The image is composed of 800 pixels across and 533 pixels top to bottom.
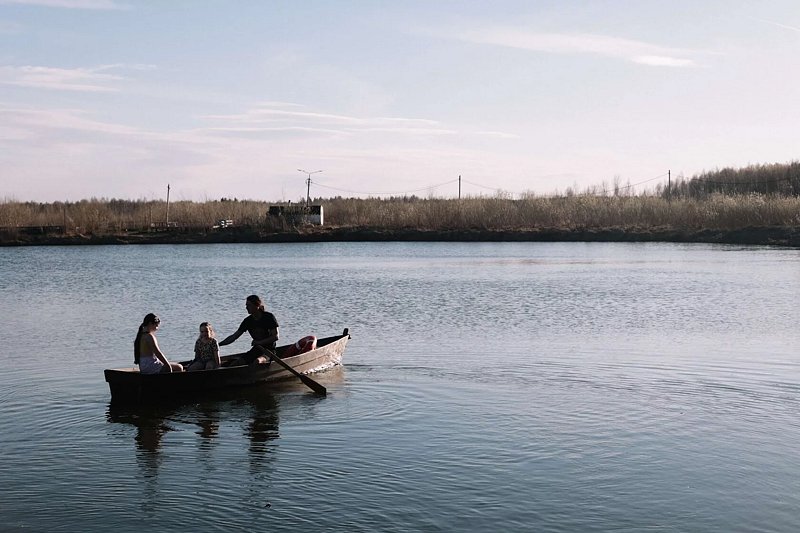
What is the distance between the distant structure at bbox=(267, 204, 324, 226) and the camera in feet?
271

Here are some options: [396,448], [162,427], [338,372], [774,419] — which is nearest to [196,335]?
[338,372]

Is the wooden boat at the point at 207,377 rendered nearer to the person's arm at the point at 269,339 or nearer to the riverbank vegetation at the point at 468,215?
the person's arm at the point at 269,339

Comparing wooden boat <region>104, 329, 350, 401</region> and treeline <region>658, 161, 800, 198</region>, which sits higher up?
treeline <region>658, 161, 800, 198</region>

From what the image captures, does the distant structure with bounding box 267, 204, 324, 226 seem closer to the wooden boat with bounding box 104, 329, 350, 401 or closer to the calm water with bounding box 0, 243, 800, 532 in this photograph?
the calm water with bounding box 0, 243, 800, 532

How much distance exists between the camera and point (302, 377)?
16891mm

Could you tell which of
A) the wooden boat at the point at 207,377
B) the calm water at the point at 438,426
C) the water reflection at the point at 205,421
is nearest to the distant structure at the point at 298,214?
the calm water at the point at 438,426

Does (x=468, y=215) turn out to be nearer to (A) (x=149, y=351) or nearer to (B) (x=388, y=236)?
(B) (x=388, y=236)

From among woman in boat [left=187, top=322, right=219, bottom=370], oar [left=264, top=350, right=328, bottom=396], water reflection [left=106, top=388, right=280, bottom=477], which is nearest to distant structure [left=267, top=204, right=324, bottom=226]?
oar [left=264, top=350, right=328, bottom=396]

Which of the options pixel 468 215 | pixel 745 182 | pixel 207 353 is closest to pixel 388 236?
pixel 468 215

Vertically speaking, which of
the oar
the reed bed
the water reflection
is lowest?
the water reflection

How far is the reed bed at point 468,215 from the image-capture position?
248ft

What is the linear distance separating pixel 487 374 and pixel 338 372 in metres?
2.71

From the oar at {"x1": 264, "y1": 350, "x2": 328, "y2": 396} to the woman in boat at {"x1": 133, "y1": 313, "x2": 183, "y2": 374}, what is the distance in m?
1.78

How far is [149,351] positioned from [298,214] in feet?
224
